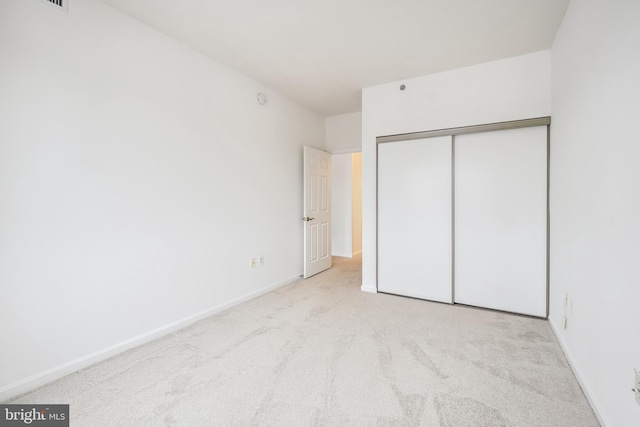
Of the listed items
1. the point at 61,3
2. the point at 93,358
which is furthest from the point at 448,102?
the point at 93,358

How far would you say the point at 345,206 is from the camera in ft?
19.9

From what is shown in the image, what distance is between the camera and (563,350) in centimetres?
A: 217

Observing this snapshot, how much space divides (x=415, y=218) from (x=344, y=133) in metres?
2.06

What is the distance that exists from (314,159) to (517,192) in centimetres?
262

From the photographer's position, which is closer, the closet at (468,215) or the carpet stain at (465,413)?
the carpet stain at (465,413)

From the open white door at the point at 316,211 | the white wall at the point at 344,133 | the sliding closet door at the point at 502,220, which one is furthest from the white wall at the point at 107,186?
the sliding closet door at the point at 502,220

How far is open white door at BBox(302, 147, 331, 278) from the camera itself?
4.24m

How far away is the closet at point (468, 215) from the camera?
2810mm

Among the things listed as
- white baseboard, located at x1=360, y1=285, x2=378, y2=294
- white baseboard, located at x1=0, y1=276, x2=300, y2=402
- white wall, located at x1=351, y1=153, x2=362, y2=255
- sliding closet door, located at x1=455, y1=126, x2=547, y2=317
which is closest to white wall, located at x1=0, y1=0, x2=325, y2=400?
white baseboard, located at x1=0, y1=276, x2=300, y2=402

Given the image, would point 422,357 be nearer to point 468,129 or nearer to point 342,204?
point 468,129

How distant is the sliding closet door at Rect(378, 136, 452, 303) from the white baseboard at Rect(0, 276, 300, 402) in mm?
2000

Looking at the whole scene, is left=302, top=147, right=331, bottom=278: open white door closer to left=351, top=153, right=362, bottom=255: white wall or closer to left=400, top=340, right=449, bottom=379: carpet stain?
left=351, top=153, right=362, bottom=255: white wall

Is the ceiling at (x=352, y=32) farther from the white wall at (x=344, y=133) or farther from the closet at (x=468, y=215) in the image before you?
the white wall at (x=344, y=133)

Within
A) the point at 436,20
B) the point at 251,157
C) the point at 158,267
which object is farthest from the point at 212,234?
the point at 436,20
